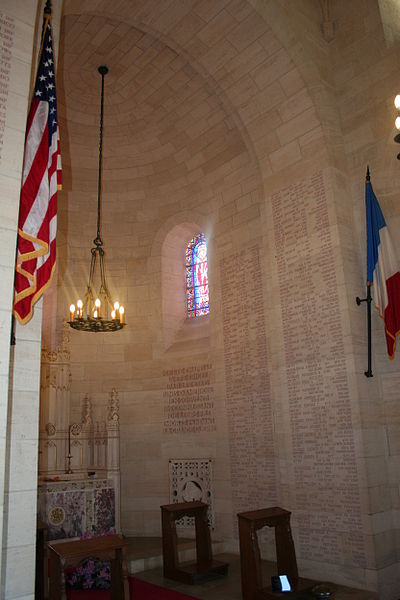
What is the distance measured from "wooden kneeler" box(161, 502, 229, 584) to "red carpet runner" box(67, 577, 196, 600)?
0.34 metres

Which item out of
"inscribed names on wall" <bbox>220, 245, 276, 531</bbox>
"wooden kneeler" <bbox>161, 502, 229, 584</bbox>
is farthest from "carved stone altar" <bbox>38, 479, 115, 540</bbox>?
"inscribed names on wall" <bbox>220, 245, 276, 531</bbox>

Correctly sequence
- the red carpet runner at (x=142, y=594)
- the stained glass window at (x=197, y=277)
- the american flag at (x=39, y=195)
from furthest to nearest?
1. the stained glass window at (x=197, y=277)
2. the red carpet runner at (x=142, y=594)
3. the american flag at (x=39, y=195)

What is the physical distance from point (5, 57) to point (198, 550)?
6.34 meters

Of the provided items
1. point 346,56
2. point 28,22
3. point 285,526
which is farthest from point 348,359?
point 28,22

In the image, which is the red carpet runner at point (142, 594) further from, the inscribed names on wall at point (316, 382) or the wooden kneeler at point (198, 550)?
the inscribed names on wall at point (316, 382)

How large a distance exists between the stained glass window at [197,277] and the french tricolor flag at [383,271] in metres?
4.13

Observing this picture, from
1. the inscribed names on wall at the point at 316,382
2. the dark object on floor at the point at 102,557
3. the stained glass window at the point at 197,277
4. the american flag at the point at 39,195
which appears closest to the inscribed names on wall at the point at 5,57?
the american flag at the point at 39,195

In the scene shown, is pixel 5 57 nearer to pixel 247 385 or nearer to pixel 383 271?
pixel 383 271

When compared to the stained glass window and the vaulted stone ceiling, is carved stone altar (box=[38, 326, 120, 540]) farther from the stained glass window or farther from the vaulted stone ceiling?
the vaulted stone ceiling

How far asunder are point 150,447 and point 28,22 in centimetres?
724

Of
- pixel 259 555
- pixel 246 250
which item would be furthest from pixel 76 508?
pixel 246 250

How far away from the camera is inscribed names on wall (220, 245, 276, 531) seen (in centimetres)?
805

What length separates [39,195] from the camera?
4.51m

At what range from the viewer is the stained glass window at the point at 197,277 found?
408 inches
